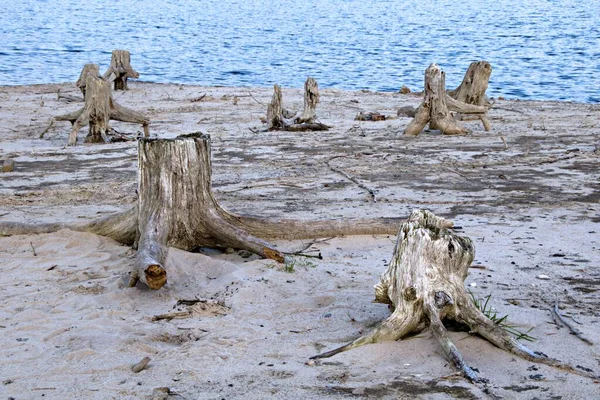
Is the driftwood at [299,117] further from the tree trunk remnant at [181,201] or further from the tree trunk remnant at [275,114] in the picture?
the tree trunk remnant at [181,201]

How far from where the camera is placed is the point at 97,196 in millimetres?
7785

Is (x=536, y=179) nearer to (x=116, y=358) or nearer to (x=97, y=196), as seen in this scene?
(x=97, y=196)

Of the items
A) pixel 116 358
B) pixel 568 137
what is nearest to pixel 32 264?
pixel 116 358

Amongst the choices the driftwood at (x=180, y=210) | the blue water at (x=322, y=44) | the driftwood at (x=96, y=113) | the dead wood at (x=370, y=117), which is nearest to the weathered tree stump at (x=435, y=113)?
the dead wood at (x=370, y=117)

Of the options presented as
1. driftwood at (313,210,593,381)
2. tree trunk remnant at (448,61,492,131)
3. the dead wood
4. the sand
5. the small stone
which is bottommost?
the small stone

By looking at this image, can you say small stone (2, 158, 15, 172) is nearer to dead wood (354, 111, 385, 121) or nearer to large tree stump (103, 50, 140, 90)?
dead wood (354, 111, 385, 121)

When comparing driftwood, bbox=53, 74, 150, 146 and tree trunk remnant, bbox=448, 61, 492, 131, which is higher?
tree trunk remnant, bbox=448, 61, 492, 131

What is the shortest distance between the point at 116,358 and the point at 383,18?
172ft

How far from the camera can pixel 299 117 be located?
12367 mm

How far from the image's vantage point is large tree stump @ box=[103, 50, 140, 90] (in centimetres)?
1736

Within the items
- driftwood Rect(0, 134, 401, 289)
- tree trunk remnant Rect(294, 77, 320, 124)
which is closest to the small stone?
driftwood Rect(0, 134, 401, 289)

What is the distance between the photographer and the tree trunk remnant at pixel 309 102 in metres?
12.1

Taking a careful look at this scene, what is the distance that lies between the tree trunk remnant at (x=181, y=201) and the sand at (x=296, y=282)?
15cm

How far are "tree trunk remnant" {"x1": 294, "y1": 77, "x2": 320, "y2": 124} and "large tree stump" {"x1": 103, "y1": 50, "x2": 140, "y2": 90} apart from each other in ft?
21.4
